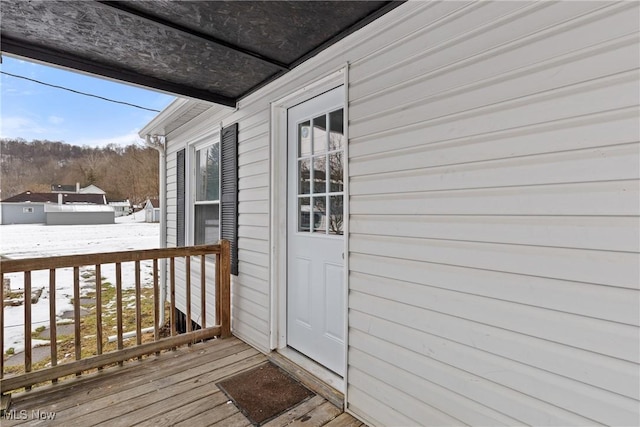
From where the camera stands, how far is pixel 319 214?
7.87 ft

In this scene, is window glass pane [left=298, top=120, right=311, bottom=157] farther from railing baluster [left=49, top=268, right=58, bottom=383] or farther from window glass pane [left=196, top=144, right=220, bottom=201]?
railing baluster [left=49, top=268, right=58, bottom=383]

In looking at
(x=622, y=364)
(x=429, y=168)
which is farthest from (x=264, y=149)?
(x=622, y=364)

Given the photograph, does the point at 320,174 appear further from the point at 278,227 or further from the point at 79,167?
the point at 79,167

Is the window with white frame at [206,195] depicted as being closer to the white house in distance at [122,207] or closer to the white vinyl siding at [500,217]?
the white vinyl siding at [500,217]

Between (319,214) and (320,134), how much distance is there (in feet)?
2.14

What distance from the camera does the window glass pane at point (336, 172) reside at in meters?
2.21

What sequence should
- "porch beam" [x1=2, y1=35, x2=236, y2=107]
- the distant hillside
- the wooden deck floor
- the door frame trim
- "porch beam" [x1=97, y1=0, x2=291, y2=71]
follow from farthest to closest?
the distant hillside < the door frame trim < "porch beam" [x1=2, y1=35, x2=236, y2=107] < the wooden deck floor < "porch beam" [x1=97, y1=0, x2=291, y2=71]

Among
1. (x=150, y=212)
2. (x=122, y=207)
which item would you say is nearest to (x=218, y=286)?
(x=150, y=212)

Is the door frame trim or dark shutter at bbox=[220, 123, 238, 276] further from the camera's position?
dark shutter at bbox=[220, 123, 238, 276]

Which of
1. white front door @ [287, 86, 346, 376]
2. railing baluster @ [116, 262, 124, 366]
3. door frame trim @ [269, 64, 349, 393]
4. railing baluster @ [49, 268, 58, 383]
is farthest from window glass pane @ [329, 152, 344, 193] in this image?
railing baluster @ [49, 268, 58, 383]

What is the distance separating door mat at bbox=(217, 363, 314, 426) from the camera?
1.90 m

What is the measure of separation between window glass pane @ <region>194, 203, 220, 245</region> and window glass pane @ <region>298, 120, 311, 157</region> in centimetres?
171

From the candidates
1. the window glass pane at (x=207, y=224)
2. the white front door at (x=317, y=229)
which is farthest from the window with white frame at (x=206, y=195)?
the white front door at (x=317, y=229)

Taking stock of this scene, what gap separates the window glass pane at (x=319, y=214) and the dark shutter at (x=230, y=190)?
3.67 ft
